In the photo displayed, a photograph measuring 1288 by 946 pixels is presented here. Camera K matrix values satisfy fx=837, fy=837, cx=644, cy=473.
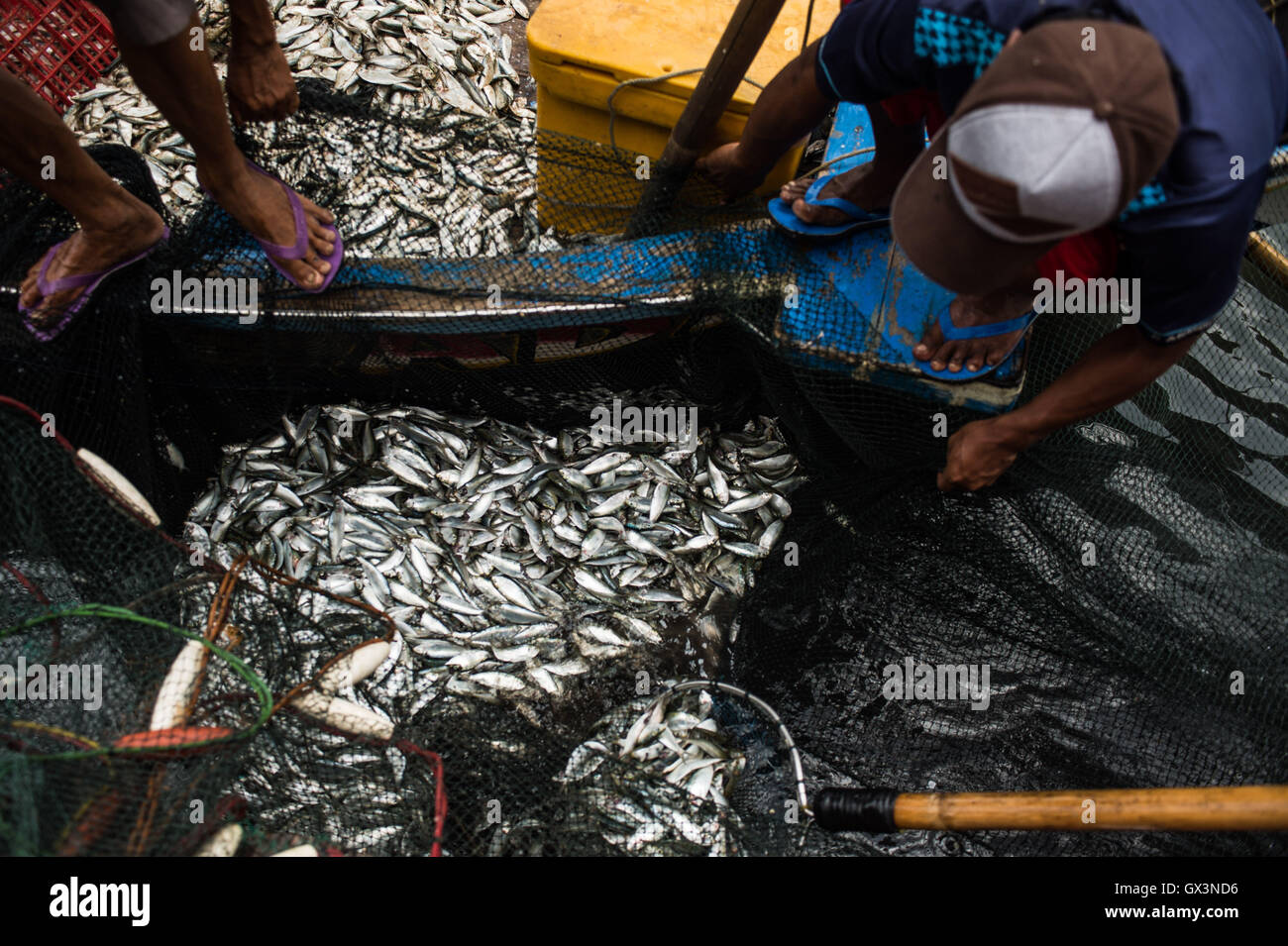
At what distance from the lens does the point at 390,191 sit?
3686 mm

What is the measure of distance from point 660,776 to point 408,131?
108 inches

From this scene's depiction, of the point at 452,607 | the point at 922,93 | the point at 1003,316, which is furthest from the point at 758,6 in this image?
the point at 452,607

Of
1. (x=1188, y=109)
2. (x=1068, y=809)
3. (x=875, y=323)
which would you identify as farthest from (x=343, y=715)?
(x=1188, y=109)

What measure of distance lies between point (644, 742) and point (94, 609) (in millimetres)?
1761

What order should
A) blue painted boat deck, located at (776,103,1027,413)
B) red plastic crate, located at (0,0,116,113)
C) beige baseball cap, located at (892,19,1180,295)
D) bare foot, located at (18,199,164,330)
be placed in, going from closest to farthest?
beige baseball cap, located at (892,19,1180,295) → bare foot, located at (18,199,164,330) → blue painted boat deck, located at (776,103,1027,413) → red plastic crate, located at (0,0,116,113)

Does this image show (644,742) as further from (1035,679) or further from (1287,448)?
(1287,448)

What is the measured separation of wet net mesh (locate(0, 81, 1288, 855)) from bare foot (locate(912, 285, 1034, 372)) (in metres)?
0.23

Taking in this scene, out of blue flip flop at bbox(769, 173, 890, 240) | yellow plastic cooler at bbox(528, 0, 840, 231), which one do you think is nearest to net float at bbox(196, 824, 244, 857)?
yellow plastic cooler at bbox(528, 0, 840, 231)

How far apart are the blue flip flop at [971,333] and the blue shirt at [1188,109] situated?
536 mm

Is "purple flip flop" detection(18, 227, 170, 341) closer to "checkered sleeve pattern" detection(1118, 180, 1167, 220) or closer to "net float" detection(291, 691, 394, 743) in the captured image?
"net float" detection(291, 691, 394, 743)

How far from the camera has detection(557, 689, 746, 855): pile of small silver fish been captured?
262cm

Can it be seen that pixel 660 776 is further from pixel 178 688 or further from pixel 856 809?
pixel 178 688

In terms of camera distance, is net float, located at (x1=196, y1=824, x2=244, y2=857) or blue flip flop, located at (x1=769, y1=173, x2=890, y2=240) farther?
blue flip flop, located at (x1=769, y1=173, x2=890, y2=240)

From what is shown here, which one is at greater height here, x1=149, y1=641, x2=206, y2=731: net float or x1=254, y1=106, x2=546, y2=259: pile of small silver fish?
x1=254, y1=106, x2=546, y2=259: pile of small silver fish
